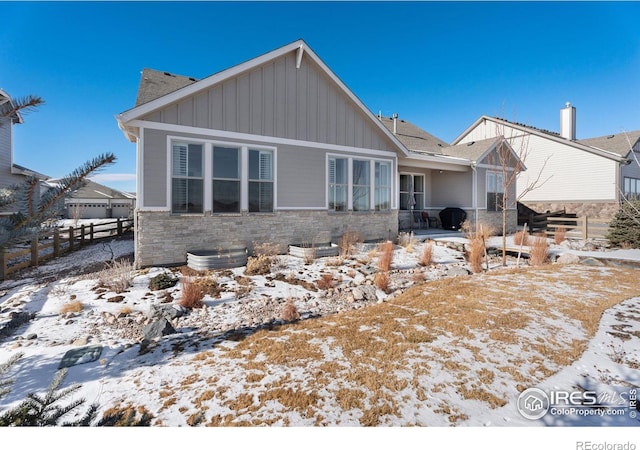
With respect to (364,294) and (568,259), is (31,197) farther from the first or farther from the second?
(568,259)

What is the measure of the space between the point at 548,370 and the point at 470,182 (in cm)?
1306

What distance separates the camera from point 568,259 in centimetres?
905

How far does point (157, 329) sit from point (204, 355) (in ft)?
3.70

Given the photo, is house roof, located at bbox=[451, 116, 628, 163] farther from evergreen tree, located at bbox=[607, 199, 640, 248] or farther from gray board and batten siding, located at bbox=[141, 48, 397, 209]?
gray board and batten siding, located at bbox=[141, 48, 397, 209]

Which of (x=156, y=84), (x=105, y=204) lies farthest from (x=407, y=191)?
(x=105, y=204)

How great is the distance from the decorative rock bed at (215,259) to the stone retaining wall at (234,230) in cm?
23

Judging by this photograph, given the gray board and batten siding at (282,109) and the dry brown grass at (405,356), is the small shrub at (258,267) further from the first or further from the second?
the gray board and batten siding at (282,109)

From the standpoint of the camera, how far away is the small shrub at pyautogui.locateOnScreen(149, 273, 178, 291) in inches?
240

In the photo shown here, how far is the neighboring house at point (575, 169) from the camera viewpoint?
18.1 metres

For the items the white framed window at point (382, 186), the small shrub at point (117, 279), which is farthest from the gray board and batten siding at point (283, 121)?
the small shrub at point (117, 279)

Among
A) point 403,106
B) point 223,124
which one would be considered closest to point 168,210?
point 223,124

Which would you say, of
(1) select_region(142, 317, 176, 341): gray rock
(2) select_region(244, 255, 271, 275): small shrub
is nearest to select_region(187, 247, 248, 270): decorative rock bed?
(2) select_region(244, 255, 271, 275): small shrub

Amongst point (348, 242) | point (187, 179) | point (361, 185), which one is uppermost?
point (361, 185)

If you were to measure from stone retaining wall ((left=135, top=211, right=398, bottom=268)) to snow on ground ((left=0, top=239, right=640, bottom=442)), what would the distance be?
0.93m
